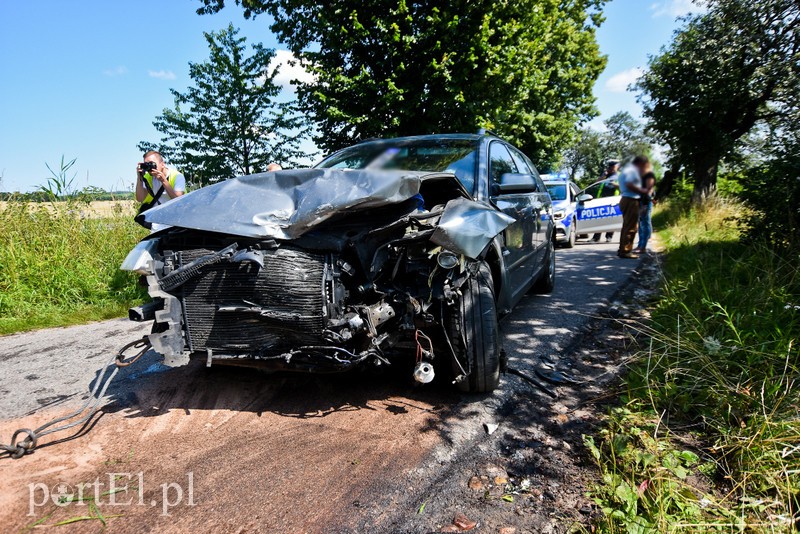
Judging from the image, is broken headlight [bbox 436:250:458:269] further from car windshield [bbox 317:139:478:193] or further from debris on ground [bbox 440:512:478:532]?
debris on ground [bbox 440:512:478:532]

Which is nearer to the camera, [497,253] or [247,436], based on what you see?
[247,436]

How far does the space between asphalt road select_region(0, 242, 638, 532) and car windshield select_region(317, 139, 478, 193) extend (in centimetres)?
161

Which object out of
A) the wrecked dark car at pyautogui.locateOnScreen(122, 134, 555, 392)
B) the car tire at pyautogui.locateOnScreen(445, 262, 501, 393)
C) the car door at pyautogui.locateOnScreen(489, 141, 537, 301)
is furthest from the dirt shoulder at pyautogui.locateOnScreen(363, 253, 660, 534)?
the car door at pyautogui.locateOnScreen(489, 141, 537, 301)

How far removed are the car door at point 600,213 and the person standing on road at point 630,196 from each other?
2.28 m

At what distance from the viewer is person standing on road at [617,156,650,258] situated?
21.8ft

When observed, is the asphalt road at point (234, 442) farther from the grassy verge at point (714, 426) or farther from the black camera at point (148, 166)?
the black camera at point (148, 166)

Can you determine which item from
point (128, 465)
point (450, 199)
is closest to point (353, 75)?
point (450, 199)

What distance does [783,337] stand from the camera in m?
2.87

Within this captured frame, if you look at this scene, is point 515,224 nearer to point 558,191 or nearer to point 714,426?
point 714,426

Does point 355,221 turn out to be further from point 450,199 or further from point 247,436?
point 247,436

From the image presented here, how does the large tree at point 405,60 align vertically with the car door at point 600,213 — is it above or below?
above

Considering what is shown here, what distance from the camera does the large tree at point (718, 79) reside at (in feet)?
27.7

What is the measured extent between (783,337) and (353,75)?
9758mm

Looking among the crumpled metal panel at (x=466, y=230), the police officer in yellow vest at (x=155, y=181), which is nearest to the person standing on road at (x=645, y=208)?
the crumpled metal panel at (x=466, y=230)
